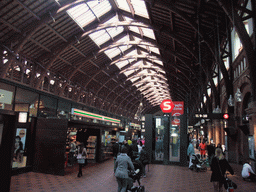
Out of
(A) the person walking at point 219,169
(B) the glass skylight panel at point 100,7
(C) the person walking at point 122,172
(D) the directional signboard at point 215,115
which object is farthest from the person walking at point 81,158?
(B) the glass skylight panel at point 100,7

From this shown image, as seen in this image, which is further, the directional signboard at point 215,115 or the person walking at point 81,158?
the directional signboard at point 215,115

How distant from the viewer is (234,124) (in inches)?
532

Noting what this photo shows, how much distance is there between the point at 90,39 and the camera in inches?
804

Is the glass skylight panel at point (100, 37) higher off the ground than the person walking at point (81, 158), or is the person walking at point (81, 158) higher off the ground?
the glass skylight panel at point (100, 37)

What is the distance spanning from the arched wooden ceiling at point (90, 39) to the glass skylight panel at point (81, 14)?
A: 1.05 feet

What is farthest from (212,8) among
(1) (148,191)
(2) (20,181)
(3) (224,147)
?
(2) (20,181)

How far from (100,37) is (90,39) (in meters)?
1.38

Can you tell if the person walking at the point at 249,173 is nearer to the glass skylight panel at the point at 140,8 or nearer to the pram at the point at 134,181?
the pram at the point at 134,181

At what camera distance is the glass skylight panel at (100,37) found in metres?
20.6

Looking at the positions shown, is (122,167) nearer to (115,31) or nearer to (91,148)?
(91,148)

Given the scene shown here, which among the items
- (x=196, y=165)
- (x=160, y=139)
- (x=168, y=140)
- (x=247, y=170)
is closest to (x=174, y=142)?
(x=168, y=140)

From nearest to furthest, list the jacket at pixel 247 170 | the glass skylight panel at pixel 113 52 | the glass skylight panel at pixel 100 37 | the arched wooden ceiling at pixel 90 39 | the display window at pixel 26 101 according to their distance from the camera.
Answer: the jacket at pixel 247 170
the arched wooden ceiling at pixel 90 39
the display window at pixel 26 101
the glass skylight panel at pixel 100 37
the glass skylight panel at pixel 113 52

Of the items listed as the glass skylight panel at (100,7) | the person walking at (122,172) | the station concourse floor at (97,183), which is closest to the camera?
the person walking at (122,172)

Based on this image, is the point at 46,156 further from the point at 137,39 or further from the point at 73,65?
the point at 137,39
